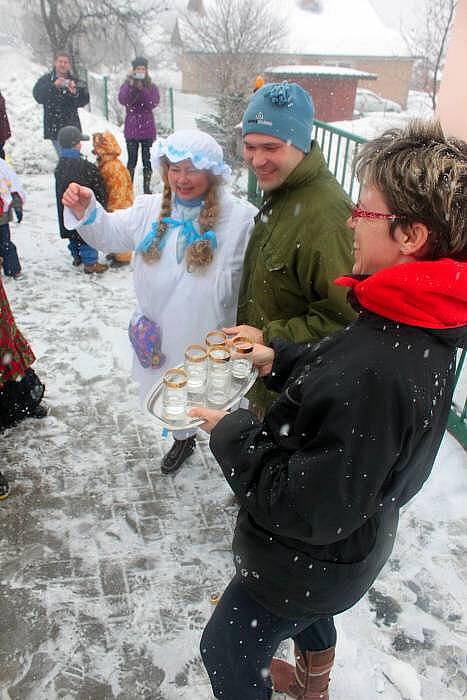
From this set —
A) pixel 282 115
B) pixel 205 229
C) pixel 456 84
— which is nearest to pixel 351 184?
pixel 282 115

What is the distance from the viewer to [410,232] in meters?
1.25

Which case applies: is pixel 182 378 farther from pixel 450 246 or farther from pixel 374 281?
pixel 450 246

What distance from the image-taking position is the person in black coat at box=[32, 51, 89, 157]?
8.95m

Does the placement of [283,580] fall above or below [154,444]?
above

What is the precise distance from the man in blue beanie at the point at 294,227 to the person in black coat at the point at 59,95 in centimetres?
778

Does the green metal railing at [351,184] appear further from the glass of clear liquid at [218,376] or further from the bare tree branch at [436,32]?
the bare tree branch at [436,32]

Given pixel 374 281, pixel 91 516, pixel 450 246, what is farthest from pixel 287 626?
pixel 91 516

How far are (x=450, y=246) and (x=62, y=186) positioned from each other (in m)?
5.78

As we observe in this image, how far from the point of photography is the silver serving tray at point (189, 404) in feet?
5.93

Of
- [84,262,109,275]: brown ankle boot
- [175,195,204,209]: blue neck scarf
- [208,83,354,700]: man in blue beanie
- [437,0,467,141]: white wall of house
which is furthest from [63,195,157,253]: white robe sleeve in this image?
[437,0,467,141]: white wall of house

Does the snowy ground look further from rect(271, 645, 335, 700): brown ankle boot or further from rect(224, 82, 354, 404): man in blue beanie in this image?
rect(224, 82, 354, 404): man in blue beanie

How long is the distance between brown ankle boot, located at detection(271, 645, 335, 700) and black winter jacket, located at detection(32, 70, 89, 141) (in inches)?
370

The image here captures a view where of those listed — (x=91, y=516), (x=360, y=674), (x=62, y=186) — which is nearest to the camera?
(x=360, y=674)

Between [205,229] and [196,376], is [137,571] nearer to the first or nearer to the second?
[196,376]
